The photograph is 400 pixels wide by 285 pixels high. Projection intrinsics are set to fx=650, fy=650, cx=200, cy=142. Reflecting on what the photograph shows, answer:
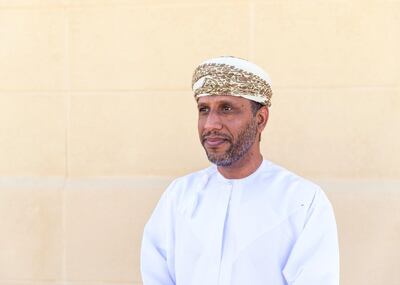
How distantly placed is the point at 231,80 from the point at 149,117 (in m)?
1.30

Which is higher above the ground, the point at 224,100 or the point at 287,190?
the point at 224,100

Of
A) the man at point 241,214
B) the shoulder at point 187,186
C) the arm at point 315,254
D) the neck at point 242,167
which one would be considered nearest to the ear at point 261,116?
the man at point 241,214

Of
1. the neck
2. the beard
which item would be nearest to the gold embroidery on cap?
the beard

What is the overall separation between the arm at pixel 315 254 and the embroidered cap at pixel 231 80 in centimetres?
50

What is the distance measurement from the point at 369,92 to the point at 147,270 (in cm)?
163

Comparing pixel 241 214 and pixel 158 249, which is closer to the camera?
pixel 241 214

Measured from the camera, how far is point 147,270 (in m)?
2.71

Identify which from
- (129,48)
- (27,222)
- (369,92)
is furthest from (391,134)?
(27,222)

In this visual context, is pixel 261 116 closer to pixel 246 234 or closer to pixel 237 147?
pixel 237 147

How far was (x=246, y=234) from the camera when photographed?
2.51 metres

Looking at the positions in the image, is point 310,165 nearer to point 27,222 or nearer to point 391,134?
point 391,134

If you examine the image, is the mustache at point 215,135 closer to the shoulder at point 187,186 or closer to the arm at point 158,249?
the shoulder at point 187,186

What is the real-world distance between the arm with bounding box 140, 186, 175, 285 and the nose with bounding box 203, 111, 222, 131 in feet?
1.36

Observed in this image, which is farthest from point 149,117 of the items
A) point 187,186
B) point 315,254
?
point 315,254
